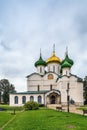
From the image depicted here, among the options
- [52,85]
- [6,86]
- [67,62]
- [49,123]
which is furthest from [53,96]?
[49,123]

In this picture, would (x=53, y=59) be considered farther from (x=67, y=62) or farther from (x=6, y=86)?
(x=6, y=86)

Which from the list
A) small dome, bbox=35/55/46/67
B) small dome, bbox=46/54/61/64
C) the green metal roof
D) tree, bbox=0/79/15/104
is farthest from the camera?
tree, bbox=0/79/15/104

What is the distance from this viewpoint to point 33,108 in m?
46.2

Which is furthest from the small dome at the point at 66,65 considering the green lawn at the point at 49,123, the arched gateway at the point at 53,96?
the green lawn at the point at 49,123

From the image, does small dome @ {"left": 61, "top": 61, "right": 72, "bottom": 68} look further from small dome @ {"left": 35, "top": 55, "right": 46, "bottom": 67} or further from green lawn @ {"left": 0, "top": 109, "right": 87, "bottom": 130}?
green lawn @ {"left": 0, "top": 109, "right": 87, "bottom": 130}

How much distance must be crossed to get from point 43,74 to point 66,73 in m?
7.83

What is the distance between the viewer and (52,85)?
72.8m

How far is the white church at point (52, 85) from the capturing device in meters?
66.7

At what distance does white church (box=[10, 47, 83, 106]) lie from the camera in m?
66.7

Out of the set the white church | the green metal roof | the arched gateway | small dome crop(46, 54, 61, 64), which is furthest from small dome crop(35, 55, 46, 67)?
the arched gateway

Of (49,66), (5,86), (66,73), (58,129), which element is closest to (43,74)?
(49,66)

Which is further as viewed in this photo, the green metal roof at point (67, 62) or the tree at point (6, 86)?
the tree at point (6, 86)

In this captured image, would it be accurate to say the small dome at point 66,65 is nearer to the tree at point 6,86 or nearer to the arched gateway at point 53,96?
the arched gateway at point 53,96

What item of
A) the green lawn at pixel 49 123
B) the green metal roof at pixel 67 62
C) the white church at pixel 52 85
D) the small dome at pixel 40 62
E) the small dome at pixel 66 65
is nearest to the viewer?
the green lawn at pixel 49 123
